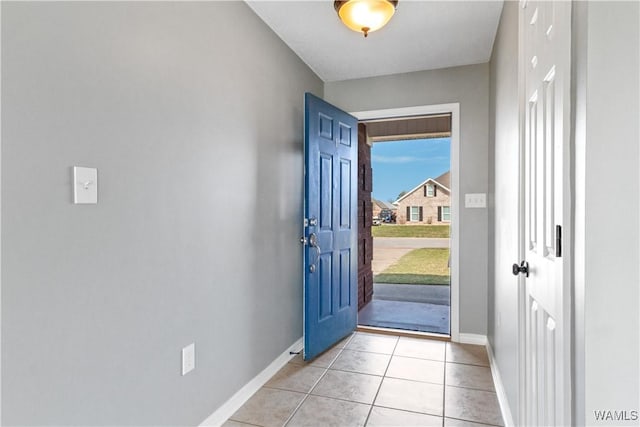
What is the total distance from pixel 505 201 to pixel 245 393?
1.92m

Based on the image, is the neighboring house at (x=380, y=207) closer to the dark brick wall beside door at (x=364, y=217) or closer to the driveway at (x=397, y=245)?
the driveway at (x=397, y=245)

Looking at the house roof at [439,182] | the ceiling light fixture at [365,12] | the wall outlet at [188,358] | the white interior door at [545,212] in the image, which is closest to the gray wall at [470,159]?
the ceiling light fixture at [365,12]

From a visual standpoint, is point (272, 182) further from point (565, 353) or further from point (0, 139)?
point (565, 353)

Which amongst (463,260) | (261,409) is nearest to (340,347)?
(261,409)

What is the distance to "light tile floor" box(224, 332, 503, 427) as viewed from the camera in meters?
1.97

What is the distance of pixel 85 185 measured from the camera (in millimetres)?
1235

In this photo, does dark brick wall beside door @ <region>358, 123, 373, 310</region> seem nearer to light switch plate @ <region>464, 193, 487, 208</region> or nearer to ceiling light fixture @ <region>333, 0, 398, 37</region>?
light switch plate @ <region>464, 193, 487, 208</region>

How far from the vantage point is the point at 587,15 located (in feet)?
2.60

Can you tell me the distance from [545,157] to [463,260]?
2.09m

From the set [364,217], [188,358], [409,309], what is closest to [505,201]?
[188,358]

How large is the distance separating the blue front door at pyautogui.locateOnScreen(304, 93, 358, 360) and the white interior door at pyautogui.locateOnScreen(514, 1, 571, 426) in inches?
58.8

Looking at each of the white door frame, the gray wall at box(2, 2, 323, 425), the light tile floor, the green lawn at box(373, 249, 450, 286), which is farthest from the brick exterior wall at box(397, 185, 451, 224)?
the gray wall at box(2, 2, 323, 425)

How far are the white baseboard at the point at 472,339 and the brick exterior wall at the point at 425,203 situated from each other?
18.4ft

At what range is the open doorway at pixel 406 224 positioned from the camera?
13.7 ft
